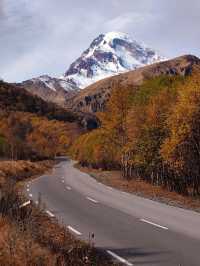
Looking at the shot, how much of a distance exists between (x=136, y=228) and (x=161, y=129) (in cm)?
2382

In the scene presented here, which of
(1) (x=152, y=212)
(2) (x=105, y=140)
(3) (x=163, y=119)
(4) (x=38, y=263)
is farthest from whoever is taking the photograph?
(2) (x=105, y=140)

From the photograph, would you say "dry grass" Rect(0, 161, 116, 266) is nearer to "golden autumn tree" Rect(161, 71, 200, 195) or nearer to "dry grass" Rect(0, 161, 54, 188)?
"golden autumn tree" Rect(161, 71, 200, 195)

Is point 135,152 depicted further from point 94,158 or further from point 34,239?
point 94,158

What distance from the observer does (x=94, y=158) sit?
288ft

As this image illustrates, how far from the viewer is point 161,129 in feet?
130

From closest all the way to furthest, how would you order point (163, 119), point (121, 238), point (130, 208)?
point (121, 238) < point (130, 208) < point (163, 119)

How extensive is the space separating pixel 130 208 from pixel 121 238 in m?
8.16

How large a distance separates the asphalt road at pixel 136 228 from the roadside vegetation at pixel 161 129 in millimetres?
7921

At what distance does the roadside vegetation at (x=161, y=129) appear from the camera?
109ft

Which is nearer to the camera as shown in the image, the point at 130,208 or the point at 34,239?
the point at 34,239

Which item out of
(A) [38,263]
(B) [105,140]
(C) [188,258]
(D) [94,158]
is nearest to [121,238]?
(C) [188,258]

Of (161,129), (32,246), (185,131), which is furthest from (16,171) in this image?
(32,246)

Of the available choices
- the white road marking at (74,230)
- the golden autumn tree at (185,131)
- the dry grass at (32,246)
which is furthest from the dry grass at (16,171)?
the dry grass at (32,246)

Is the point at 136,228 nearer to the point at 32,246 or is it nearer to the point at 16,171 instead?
the point at 32,246
